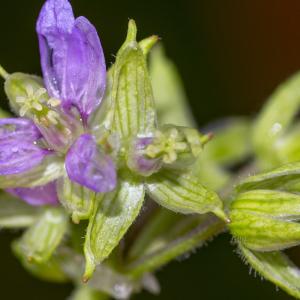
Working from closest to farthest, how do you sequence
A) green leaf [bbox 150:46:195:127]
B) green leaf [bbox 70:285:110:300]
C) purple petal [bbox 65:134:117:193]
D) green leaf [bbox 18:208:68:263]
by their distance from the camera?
purple petal [bbox 65:134:117:193] → green leaf [bbox 18:208:68:263] → green leaf [bbox 70:285:110:300] → green leaf [bbox 150:46:195:127]

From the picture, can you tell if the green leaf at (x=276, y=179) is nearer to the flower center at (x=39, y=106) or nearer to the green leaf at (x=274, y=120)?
the flower center at (x=39, y=106)

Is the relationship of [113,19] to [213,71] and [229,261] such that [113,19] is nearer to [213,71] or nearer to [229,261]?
[213,71]

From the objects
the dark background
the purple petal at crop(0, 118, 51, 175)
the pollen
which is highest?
the pollen

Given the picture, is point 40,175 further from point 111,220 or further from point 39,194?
point 111,220

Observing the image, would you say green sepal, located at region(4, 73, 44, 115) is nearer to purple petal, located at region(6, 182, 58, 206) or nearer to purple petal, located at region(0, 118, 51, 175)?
purple petal, located at region(0, 118, 51, 175)

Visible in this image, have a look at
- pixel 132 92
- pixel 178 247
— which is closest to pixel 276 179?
pixel 178 247

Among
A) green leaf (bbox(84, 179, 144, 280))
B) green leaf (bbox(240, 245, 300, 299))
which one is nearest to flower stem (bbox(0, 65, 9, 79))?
green leaf (bbox(84, 179, 144, 280))

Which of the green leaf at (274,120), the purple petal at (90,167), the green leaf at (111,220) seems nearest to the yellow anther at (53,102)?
the purple petal at (90,167)
